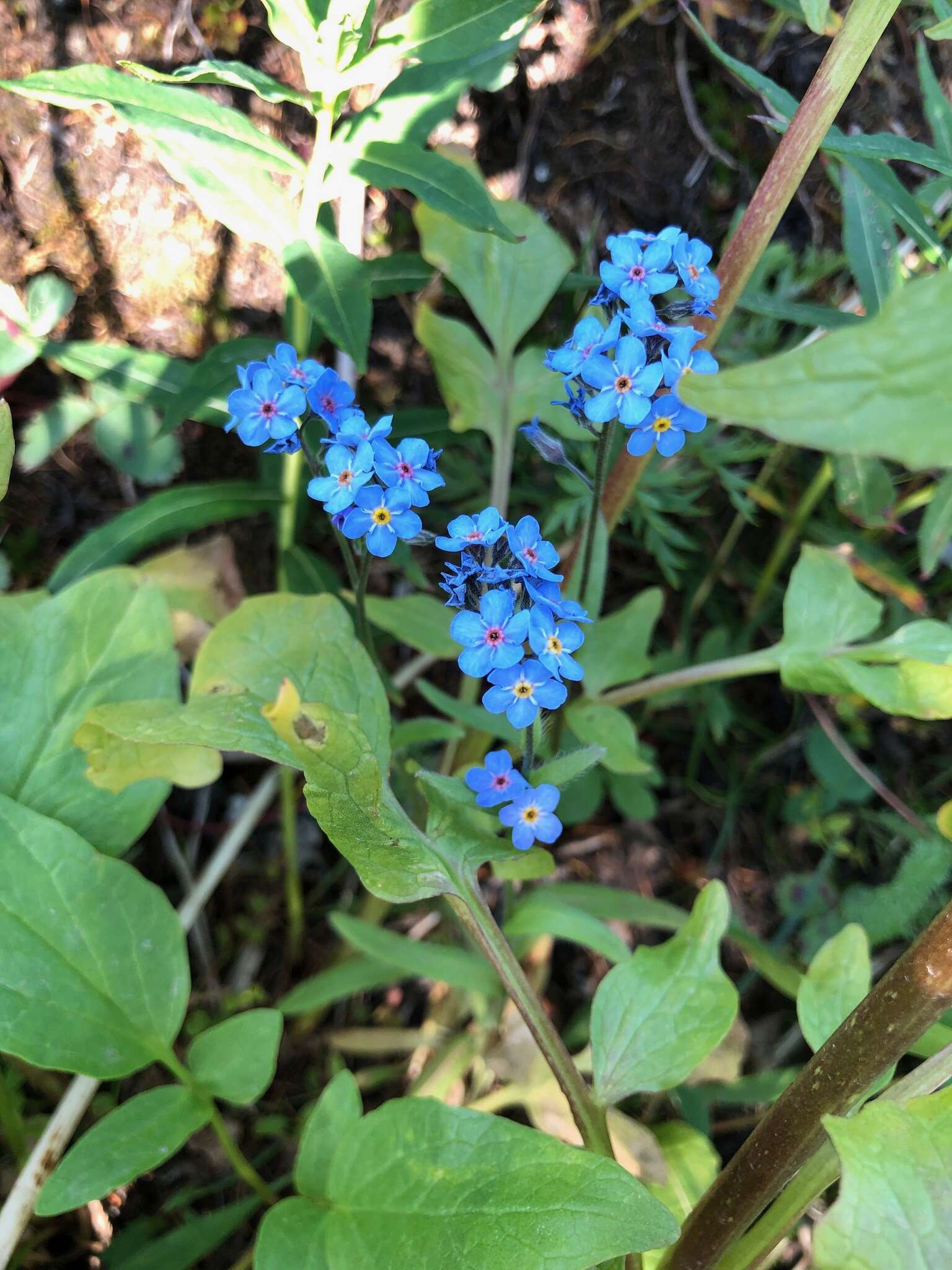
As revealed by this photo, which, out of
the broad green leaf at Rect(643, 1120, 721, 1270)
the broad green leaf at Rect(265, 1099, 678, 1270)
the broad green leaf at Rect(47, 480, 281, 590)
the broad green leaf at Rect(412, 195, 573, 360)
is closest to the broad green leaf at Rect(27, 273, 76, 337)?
the broad green leaf at Rect(47, 480, 281, 590)

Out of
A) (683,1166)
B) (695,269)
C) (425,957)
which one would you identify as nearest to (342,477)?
(695,269)

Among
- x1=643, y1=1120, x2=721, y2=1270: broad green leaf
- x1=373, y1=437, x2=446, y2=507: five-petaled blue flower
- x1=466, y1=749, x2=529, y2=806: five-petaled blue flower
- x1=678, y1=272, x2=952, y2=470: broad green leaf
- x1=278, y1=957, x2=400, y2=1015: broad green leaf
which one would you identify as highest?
x1=678, y1=272, x2=952, y2=470: broad green leaf

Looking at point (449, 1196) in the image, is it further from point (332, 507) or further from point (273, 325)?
point (273, 325)

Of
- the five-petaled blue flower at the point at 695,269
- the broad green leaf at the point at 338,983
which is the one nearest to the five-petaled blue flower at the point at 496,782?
the five-petaled blue flower at the point at 695,269

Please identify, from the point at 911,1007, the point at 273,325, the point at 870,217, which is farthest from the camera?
the point at 273,325

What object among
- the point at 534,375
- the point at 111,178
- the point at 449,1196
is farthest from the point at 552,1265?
the point at 111,178

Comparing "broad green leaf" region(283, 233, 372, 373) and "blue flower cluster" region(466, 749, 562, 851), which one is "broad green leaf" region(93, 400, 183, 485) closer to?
"broad green leaf" region(283, 233, 372, 373)

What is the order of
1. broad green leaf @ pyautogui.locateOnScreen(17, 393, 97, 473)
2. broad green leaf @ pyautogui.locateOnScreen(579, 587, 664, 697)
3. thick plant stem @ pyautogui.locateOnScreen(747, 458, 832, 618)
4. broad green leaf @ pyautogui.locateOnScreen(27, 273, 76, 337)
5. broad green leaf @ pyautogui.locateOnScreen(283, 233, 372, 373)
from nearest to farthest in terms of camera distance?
broad green leaf @ pyautogui.locateOnScreen(283, 233, 372, 373)
broad green leaf @ pyautogui.locateOnScreen(579, 587, 664, 697)
broad green leaf @ pyautogui.locateOnScreen(27, 273, 76, 337)
broad green leaf @ pyautogui.locateOnScreen(17, 393, 97, 473)
thick plant stem @ pyautogui.locateOnScreen(747, 458, 832, 618)

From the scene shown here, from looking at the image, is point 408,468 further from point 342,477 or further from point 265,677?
point 265,677
